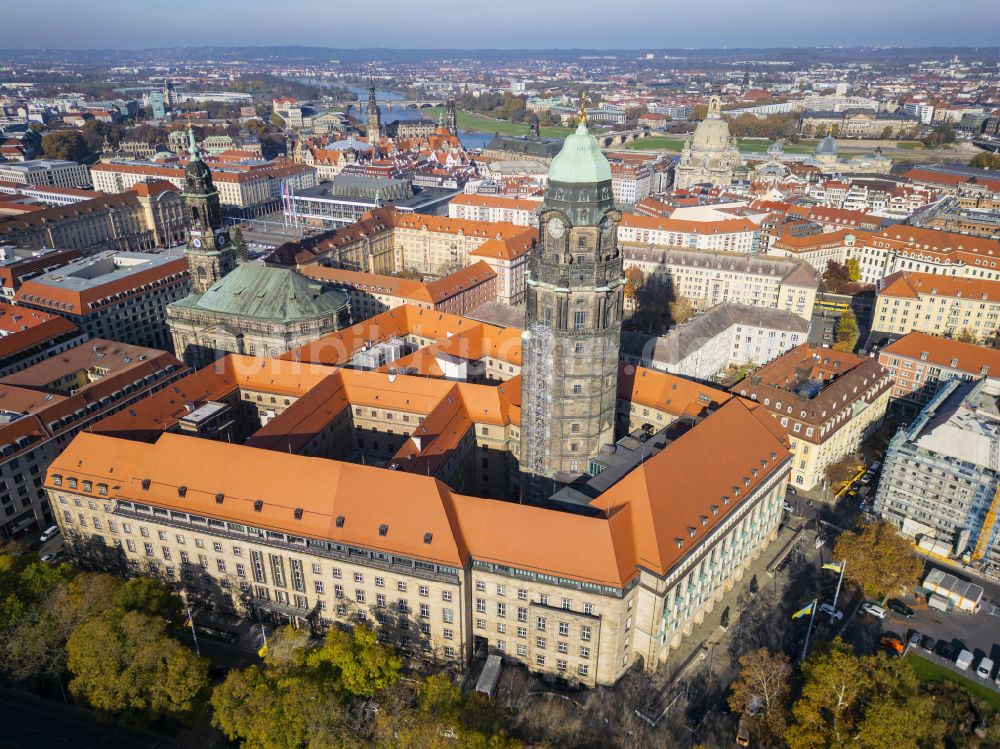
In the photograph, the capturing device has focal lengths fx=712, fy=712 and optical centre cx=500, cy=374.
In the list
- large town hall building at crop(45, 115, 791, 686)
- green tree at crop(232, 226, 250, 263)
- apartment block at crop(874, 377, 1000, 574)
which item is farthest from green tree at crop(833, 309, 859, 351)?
green tree at crop(232, 226, 250, 263)

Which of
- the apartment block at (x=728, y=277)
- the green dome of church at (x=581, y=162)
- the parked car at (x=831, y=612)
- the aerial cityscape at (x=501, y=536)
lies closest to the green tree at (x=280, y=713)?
the aerial cityscape at (x=501, y=536)

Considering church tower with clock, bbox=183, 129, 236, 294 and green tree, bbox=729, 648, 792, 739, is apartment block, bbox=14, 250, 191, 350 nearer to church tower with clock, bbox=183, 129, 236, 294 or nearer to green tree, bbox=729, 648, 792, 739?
church tower with clock, bbox=183, 129, 236, 294

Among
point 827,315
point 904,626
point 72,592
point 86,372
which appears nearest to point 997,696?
point 904,626

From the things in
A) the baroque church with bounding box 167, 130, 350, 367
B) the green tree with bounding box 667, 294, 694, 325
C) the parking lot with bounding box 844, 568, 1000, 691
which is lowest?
the parking lot with bounding box 844, 568, 1000, 691

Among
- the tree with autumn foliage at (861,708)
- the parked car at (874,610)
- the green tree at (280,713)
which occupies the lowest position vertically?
the parked car at (874,610)

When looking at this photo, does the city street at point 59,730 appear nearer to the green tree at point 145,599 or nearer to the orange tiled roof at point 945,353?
the green tree at point 145,599

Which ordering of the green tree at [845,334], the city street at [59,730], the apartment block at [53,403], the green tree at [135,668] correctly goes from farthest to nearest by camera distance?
the green tree at [845,334], the apartment block at [53,403], the city street at [59,730], the green tree at [135,668]
